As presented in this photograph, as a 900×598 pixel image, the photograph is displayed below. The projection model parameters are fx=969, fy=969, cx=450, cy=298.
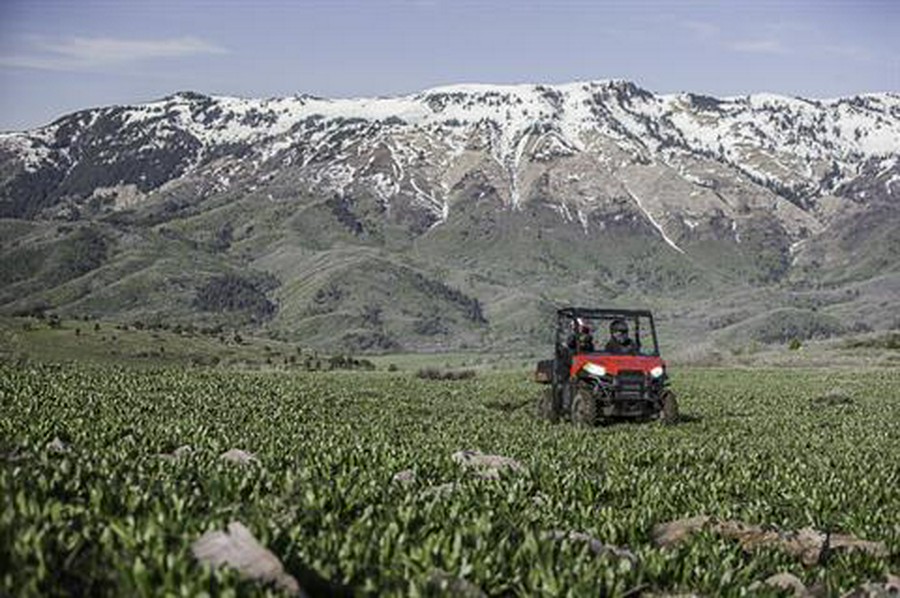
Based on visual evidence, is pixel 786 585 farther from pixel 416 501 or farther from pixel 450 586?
Answer: pixel 416 501

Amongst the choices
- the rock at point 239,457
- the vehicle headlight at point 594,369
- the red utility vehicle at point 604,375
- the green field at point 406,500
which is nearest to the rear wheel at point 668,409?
the red utility vehicle at point 604,375

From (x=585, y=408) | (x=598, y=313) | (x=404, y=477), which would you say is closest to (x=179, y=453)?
(x=404, y=477)

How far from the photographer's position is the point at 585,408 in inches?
989

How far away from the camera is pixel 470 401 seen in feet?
113

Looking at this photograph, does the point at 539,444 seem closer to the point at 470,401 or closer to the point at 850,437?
the point at 850,437

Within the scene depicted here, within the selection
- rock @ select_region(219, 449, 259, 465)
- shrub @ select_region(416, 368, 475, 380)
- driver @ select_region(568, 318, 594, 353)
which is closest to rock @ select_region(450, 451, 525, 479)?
rock @ select_region(219, 449, 259, 465)

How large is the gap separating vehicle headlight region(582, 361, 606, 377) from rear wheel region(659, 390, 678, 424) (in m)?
1.85

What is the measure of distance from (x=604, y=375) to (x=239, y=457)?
14.5 metres

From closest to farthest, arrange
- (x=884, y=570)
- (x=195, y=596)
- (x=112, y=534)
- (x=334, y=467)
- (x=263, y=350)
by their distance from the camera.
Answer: (x=195, y=596) < (x=112, y=534) < (x=884, y=570) < (x=334, y=467) < (x=263, y=350)

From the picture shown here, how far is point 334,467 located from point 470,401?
2197cm

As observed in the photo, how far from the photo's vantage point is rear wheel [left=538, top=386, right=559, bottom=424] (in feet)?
88.4

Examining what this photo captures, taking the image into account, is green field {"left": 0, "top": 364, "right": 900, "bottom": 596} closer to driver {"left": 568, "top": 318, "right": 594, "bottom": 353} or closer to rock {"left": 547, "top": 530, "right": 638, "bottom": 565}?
rock {"left": 547, "top": 530, "right": 638, "bottom": 565}

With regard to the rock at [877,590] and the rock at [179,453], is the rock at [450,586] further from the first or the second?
the rock at [179,453]

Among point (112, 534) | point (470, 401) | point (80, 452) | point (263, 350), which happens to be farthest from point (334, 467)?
point (263, 350)
